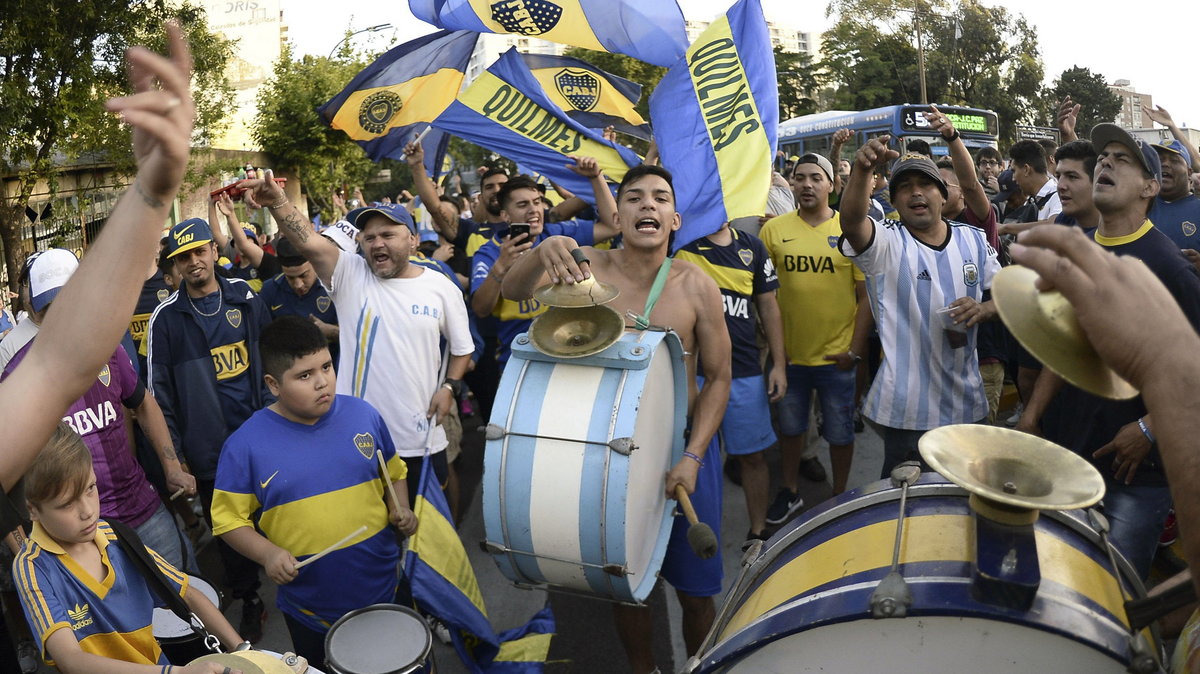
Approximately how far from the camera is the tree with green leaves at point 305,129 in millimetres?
24703

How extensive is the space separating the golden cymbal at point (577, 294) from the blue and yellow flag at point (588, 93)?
187 inches

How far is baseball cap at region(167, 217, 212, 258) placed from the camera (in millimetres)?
4531

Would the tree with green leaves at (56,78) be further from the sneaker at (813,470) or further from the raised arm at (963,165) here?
the raised arm at (963,165)

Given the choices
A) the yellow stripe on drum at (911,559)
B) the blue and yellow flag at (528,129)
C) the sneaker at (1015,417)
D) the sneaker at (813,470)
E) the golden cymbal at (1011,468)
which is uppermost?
the blue and yellow flag at (528,129)

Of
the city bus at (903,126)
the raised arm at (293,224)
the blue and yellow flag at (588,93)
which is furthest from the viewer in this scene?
the city bus at (903,126)

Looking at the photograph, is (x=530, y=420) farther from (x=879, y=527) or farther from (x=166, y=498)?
(x=166, y=498)

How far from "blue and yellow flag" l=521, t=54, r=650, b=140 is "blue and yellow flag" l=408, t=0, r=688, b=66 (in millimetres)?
1273

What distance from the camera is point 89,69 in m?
10.3

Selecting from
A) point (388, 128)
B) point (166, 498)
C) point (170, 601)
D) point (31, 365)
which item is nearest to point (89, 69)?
point (388, 128)

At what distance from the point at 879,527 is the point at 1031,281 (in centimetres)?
94

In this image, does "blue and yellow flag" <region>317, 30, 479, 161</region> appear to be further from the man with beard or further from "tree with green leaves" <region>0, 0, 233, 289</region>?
"tree with green leaves" <region>0, 0, 233, 289</region>

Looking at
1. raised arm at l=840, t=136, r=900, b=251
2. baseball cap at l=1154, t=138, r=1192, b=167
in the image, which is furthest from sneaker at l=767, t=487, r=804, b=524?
baseball cap at l=1154, t=138, r=1192, b=167

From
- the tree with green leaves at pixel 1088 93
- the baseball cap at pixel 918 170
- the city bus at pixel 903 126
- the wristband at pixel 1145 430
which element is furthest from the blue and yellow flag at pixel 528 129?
the tree with green leaves at pixel 1088 93

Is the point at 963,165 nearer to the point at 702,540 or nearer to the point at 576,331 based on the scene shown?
the point at 576,331
